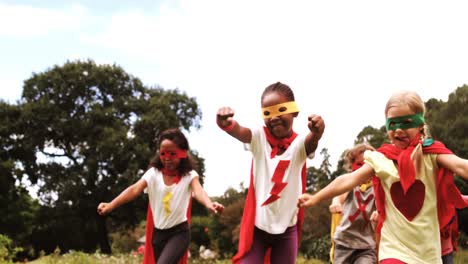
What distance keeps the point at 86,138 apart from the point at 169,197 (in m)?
31.7

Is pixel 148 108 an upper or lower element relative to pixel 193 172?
upper

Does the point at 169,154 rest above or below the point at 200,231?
above

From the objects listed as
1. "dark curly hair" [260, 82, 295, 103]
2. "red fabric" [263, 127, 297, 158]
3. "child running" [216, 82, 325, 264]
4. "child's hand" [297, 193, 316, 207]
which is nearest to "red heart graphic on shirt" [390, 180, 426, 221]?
"child's hand" [297, 193, 316, 207]

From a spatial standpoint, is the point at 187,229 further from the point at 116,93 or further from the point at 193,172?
the point at 116,93

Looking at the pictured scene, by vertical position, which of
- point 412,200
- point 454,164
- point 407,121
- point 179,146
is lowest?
point 412,200

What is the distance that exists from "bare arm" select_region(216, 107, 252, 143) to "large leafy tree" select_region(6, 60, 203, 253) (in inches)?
1213

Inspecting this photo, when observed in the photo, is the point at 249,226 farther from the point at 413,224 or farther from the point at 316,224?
the point at 316,224

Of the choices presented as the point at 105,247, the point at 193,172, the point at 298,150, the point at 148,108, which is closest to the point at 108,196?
the point at 105,247

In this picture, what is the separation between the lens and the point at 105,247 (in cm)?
3797

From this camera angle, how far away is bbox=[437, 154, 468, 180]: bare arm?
389 cm

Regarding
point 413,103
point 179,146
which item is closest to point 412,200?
point 413,103

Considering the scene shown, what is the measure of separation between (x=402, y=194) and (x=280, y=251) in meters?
1.24

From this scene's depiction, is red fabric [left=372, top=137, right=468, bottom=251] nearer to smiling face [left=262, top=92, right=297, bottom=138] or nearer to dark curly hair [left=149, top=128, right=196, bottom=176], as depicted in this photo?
smiling face [left=262, top=92, right=297, bottom=138]

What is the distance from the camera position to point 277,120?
500 centimetres
